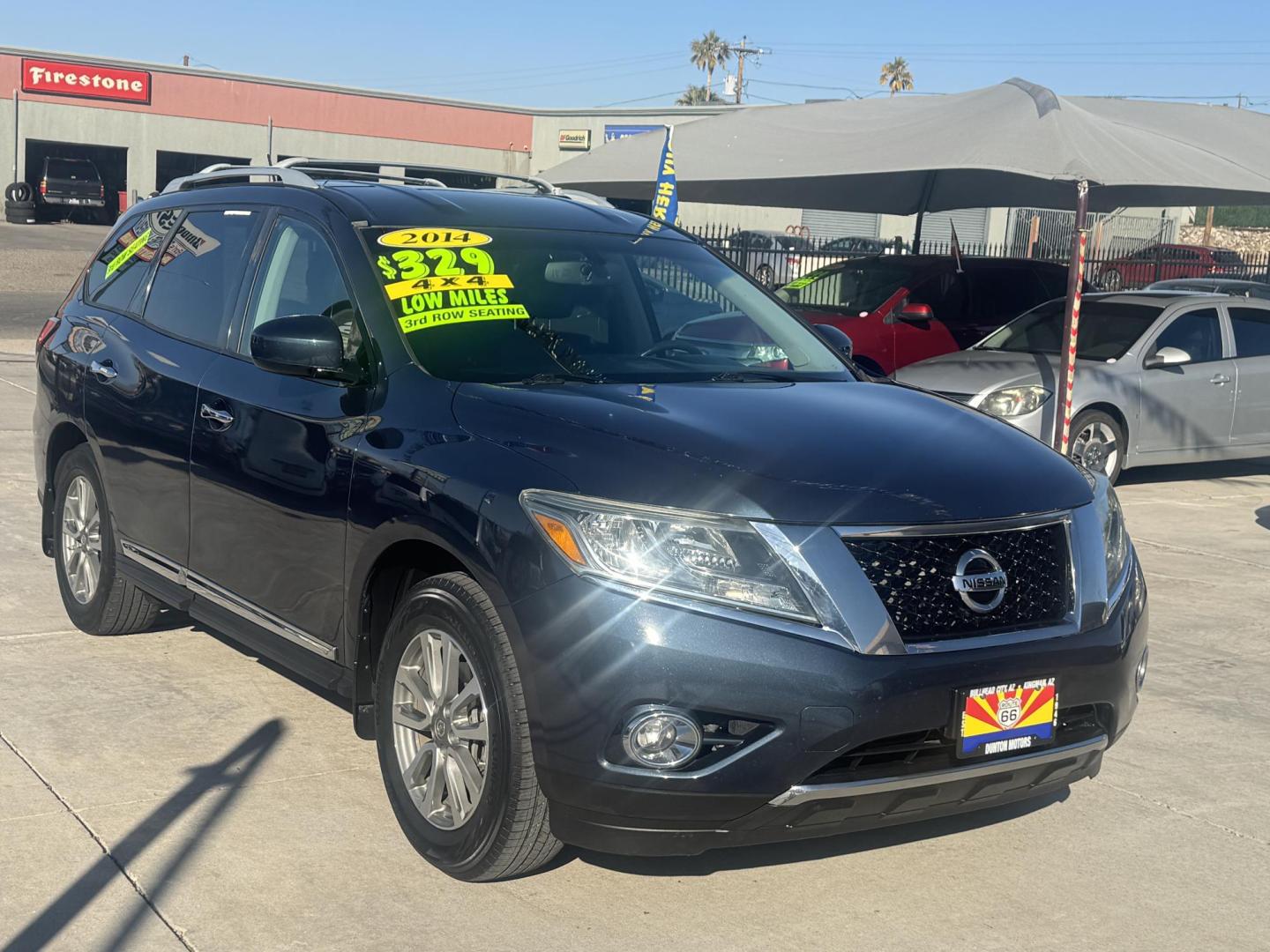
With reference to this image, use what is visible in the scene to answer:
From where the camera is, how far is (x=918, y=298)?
1437 cm

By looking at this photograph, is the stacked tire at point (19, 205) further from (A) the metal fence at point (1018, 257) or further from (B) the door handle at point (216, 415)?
(B) the door handle at point (216, 415)

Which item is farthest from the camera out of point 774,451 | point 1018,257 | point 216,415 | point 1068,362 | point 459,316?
point 1018,257

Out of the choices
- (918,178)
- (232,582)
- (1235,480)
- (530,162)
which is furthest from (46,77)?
(232,582)

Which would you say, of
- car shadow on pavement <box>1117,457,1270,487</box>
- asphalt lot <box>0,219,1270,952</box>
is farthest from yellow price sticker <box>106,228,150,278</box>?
car shadow on pavement <box>1117,457,1270,487</box>

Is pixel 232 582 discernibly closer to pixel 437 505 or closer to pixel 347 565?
pixel 347 565

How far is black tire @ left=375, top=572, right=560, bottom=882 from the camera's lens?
3.50 meters

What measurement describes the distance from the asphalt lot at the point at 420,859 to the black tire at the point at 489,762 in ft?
0.35

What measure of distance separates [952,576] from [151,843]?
7.29 feet

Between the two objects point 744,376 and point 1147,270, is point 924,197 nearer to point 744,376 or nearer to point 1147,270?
point 1147,270

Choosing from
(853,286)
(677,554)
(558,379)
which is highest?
(853,286)

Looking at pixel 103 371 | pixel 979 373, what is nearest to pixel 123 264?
pixel 103 371

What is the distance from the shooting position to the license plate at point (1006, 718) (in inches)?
137

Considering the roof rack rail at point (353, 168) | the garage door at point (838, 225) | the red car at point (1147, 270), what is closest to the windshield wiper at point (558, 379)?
the roof rack rail at point (353, 168)

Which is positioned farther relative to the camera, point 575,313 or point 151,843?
point 575,313
